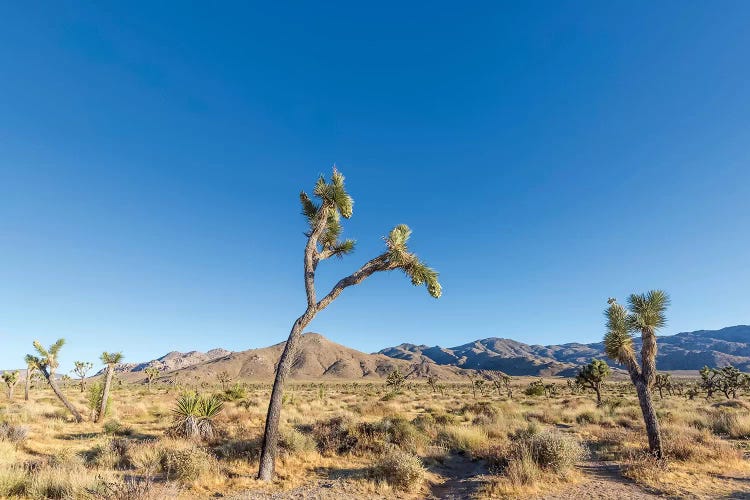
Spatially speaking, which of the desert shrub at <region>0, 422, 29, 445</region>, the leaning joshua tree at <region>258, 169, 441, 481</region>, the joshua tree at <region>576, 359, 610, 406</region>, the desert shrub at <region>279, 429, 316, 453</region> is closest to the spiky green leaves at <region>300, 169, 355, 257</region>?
the leaning joshua tree at <region>258, 169, 441, 481</region>

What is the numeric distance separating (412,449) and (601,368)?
31504mm

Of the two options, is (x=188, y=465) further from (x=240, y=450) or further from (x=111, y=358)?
(x=111, y=358)

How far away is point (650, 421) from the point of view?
11664 mm

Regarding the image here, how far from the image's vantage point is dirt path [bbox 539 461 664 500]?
8469 millimetres

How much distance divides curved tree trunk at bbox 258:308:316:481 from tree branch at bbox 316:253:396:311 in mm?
514

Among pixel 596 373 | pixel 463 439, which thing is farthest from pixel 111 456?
pixel 596 373

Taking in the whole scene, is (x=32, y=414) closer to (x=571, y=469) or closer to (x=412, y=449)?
(x=412, y=449)

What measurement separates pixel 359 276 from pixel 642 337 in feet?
32.3

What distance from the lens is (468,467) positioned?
1183 cm

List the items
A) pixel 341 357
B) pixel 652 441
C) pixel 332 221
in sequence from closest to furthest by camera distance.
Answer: pixel 652 441 < pixel 332 221 < pixel 341 357

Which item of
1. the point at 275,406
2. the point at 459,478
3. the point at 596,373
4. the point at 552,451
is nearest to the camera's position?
the point at 552,451

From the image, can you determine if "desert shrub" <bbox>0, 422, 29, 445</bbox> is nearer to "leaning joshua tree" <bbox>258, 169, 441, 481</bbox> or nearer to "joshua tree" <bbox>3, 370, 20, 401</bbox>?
"leaning joshua tree" <bbox>258, 169, 441, 481</bbox>

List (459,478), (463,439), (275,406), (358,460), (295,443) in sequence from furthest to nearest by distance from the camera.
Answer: (463,439) < (295,443) < (358,460) < (459,478) < (275,406)

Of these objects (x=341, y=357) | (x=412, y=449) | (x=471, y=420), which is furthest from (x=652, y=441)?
(x=341, y=357)
